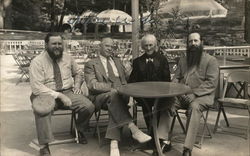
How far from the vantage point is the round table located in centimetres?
434

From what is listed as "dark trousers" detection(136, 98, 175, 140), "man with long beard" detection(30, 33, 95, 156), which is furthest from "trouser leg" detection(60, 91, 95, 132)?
"dark trousers" detection(136, 98, 175, 140)

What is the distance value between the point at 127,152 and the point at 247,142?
162cm

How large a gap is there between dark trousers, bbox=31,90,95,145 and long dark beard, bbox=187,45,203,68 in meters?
1.42

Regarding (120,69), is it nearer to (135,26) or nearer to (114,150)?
(114,150)

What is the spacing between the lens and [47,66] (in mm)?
5047

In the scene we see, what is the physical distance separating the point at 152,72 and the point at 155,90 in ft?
2.08

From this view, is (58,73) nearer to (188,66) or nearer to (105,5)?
(188,66)

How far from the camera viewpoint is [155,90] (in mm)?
4566

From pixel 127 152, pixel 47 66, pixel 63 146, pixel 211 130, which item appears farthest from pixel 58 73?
pixel 211 130

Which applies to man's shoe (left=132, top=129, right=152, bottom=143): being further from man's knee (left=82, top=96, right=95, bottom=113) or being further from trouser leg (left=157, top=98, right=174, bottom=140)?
man's knee (left=82, top=96, right=95, bottom=113)

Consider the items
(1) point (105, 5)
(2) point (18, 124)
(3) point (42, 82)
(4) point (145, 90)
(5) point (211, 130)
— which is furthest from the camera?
(1) point (105, 5)

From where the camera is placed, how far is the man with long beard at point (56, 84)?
4.82 meters

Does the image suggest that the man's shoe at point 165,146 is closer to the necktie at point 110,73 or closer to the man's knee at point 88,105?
the man's knee at point 88,105

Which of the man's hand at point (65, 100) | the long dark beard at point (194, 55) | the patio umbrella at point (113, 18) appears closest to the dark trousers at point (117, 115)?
the man's hand at point (65, 100)
